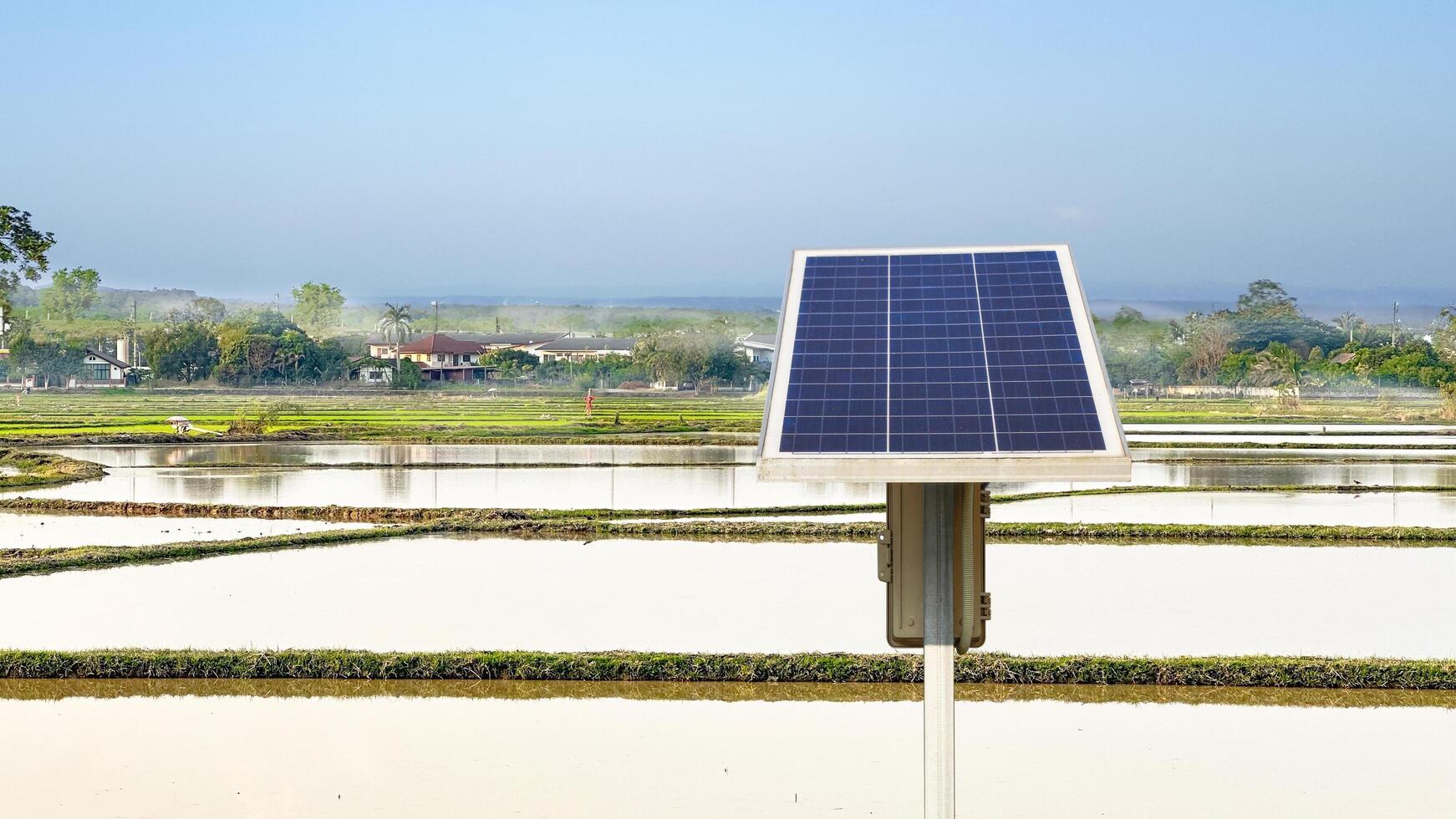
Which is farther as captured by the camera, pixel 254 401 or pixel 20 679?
pixel 254 401

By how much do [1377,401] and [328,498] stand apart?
54.5 m

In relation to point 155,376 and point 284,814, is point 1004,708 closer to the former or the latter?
point 284,814

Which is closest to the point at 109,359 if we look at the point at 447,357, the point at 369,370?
the point at 369,370

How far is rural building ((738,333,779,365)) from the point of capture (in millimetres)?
108350

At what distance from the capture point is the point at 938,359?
7426 mm

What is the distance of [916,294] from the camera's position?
7879 millimetres

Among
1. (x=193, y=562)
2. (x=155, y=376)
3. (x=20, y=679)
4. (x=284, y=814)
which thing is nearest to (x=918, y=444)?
(x=284, y=814)

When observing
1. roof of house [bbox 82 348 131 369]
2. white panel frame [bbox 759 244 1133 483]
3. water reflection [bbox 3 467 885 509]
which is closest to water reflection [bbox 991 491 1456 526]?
water reflection [bbox 3 467 885 509]

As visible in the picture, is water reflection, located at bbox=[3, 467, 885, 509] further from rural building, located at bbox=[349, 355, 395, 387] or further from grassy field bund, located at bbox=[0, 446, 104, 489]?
rural building, located at bbox=[349, 355, 395, 387]

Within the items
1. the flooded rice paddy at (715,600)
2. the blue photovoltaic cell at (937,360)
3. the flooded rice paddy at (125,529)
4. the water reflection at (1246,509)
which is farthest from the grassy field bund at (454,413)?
the blue photovoltaic cell at (937,360)

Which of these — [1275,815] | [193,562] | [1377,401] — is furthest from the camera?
[1377,401]

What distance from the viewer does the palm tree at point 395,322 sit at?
437ft

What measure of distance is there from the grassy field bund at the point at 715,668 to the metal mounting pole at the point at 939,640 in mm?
5812

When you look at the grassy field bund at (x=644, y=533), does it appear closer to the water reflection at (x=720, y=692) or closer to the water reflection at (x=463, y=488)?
the water reflection at (x=463, y=488)
